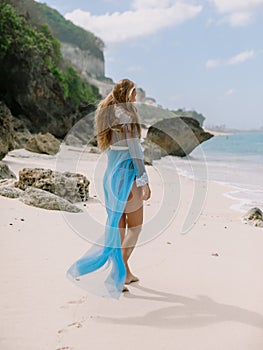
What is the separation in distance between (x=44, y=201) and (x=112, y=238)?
2.59 metres

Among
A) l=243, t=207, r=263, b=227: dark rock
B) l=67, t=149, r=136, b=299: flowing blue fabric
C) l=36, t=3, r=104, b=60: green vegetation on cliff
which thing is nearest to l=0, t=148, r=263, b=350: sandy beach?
l=67, t=149, r=136, b=299: flowing blue fabric

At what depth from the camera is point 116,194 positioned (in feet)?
11.6

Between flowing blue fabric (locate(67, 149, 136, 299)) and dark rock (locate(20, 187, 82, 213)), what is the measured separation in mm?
2359

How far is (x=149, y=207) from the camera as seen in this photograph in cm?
721

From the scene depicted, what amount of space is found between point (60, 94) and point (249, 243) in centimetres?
2050

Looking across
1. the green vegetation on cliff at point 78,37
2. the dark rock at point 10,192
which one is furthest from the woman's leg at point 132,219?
the green vegetation on cliff at point 78,37

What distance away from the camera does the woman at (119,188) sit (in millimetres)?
3471

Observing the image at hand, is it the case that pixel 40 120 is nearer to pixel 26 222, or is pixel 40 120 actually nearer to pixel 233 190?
pixel 233 190

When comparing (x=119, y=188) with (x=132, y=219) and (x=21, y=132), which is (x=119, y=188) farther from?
(x=21, y=132)

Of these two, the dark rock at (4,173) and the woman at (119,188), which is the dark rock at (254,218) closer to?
the woman at (119,188)

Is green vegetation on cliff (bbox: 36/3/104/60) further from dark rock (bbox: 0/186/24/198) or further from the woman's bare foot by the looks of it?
the woman's bare foot

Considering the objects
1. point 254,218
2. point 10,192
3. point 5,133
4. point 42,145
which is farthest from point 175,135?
point 10,192

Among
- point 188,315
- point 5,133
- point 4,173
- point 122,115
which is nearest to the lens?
point 188,315

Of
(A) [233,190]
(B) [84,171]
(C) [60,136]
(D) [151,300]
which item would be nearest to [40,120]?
(C) [60,136]
